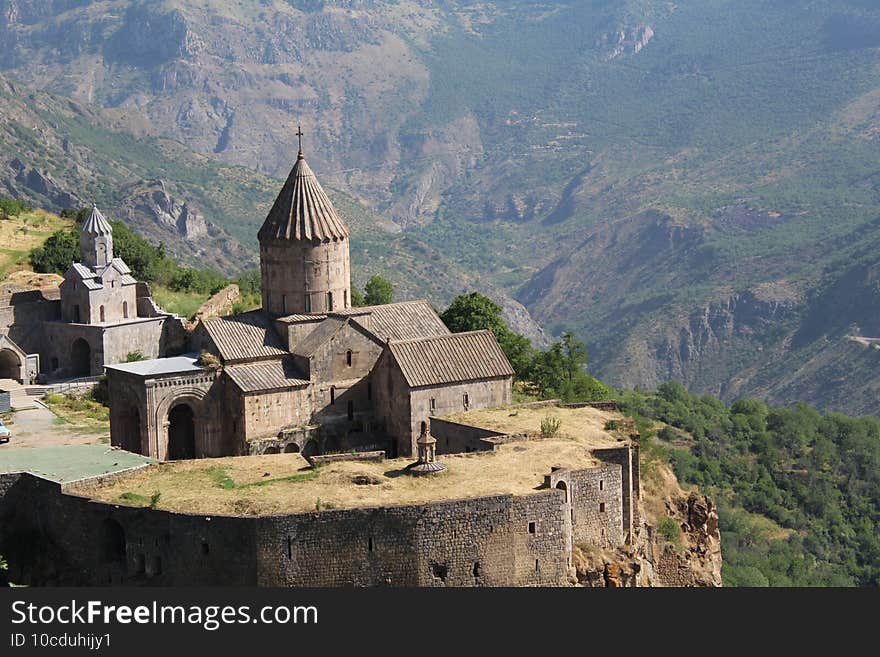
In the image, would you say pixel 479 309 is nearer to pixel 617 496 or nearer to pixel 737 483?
pixel 617 496

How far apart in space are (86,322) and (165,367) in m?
12.4

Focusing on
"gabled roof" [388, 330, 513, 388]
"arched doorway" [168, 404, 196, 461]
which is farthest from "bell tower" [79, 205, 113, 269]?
"gabled roof" [388, 330, 513, 388]

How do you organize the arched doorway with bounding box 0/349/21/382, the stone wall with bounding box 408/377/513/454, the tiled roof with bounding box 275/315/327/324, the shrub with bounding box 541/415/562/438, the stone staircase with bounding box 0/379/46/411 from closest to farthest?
the shrub with bounding box 541/415/562/438 → the stone wall with bounding box 408/377/513/454 → the tiled roof with bounding box 275/315/327/324 → the stone staircase with bounding box 0/379/46/411 → the arched doorway with bounding box 0/349/21/382

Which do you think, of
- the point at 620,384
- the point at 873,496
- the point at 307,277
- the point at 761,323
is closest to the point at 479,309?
the point at 307,277

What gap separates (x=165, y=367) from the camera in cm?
4866

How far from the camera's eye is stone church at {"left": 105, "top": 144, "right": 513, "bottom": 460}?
157 ft

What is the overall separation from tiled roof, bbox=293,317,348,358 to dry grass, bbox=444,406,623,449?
5.00 metres

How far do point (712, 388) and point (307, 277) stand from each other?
129m

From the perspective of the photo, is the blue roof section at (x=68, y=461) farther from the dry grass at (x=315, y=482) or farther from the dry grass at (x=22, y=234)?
the dry grass at (x=22, y=234)

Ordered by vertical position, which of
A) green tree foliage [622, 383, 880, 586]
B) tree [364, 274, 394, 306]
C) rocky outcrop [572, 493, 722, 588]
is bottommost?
green tree foliage [622, 383, 880, 586]

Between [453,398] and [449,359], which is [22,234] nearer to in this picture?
[449,359]

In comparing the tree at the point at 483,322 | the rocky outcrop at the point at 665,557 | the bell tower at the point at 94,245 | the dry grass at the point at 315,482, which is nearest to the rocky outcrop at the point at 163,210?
the bell tower at the point at 94,245

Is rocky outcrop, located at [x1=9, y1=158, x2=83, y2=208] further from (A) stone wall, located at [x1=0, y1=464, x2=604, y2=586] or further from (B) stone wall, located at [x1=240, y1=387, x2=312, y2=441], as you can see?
(A) stone wall, located at [x1=0, y1=464, x2=604, y2=586]

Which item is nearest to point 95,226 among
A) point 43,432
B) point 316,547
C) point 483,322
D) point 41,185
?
point 43,432
